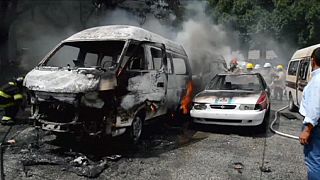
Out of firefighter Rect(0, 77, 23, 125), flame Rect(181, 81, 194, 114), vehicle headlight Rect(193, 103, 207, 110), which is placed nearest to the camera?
vehicle headlight Rect(193, 103, 207, 110)

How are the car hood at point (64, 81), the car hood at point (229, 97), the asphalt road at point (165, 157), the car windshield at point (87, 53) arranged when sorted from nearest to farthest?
1. the asphalt road at point (165, 157)
2. the car hood at point (64, 81)
3. the car windshield at point (87, 53)
4. the car hood at point (229, 97)

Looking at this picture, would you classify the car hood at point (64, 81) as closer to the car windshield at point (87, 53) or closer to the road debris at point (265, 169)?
the car windshield at point (87, 53)

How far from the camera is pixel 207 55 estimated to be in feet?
38.3

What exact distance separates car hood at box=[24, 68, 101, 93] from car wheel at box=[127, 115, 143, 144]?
1168 mm

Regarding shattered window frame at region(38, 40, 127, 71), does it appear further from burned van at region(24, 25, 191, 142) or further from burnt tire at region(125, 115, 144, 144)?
burnt tire at region(125, 115, 144, 144)

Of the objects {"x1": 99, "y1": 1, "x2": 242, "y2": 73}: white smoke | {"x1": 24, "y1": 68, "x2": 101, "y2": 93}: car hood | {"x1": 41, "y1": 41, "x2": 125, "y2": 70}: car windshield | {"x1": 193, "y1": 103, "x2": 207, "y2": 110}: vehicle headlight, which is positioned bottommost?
{"x1": 193, "y1": 103, "x2": 207, "y2": 110}: vehicle headlight

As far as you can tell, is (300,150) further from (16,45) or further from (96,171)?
(16,45)

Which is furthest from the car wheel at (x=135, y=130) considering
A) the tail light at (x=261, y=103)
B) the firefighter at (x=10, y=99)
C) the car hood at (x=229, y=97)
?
the firefighter at (x=10, y=99)

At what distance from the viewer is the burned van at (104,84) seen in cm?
430

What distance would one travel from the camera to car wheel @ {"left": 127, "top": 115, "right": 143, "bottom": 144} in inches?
200

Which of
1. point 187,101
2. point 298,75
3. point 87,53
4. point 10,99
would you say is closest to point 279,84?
point 298,75

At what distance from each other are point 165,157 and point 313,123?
2.52 m

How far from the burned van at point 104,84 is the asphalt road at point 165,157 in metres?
0.45

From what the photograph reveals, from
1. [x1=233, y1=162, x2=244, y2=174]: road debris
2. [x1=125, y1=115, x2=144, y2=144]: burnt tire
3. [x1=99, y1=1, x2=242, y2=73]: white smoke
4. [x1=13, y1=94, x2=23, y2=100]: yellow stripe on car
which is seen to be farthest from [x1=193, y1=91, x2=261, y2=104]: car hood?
[x1=99, y1=1, x2=242, y2=73]: white smoke
